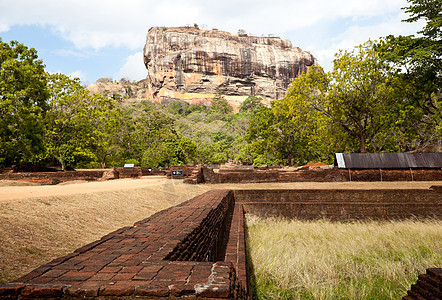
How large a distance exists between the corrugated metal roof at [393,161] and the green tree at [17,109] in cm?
1809

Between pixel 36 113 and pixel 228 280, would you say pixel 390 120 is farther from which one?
pixel 36 113

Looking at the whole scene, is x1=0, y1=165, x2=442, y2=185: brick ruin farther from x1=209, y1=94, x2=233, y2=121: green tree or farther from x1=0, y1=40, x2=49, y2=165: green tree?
x1=209, y1=94, x2=233, y2=121: green tree

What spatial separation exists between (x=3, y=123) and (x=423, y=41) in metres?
22.9

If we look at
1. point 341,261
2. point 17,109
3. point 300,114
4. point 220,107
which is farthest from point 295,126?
point 220,107

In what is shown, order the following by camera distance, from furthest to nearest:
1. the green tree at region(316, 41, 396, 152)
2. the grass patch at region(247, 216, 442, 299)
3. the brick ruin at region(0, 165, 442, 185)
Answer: the green tree at region(316, 41, 396, 152), the brick ruin at region(0, 165, 442, 185), the grass patch at region(247, 216, 442, 299)

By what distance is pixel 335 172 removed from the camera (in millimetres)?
15484

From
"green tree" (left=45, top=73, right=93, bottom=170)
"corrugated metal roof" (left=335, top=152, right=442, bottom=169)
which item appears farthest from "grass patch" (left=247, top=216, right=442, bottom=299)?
"green tree" (left=45, top=73, right=93, bottom=170)

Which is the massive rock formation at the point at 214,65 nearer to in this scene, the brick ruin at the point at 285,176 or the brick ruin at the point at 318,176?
the brick ruin at the point at 285,176

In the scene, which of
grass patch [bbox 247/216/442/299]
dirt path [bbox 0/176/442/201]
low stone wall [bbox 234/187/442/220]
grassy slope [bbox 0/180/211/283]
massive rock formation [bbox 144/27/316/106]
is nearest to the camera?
grassy slope [bbox 0/180/211/283]

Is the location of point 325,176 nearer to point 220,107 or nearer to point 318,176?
point 318,176

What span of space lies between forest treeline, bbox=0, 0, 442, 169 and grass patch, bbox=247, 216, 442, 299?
11525mm

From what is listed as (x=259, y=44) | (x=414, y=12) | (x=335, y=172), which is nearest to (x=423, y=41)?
(x=414, y=12)

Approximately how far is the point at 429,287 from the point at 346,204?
284 inches

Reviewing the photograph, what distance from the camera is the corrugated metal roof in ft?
49.0
